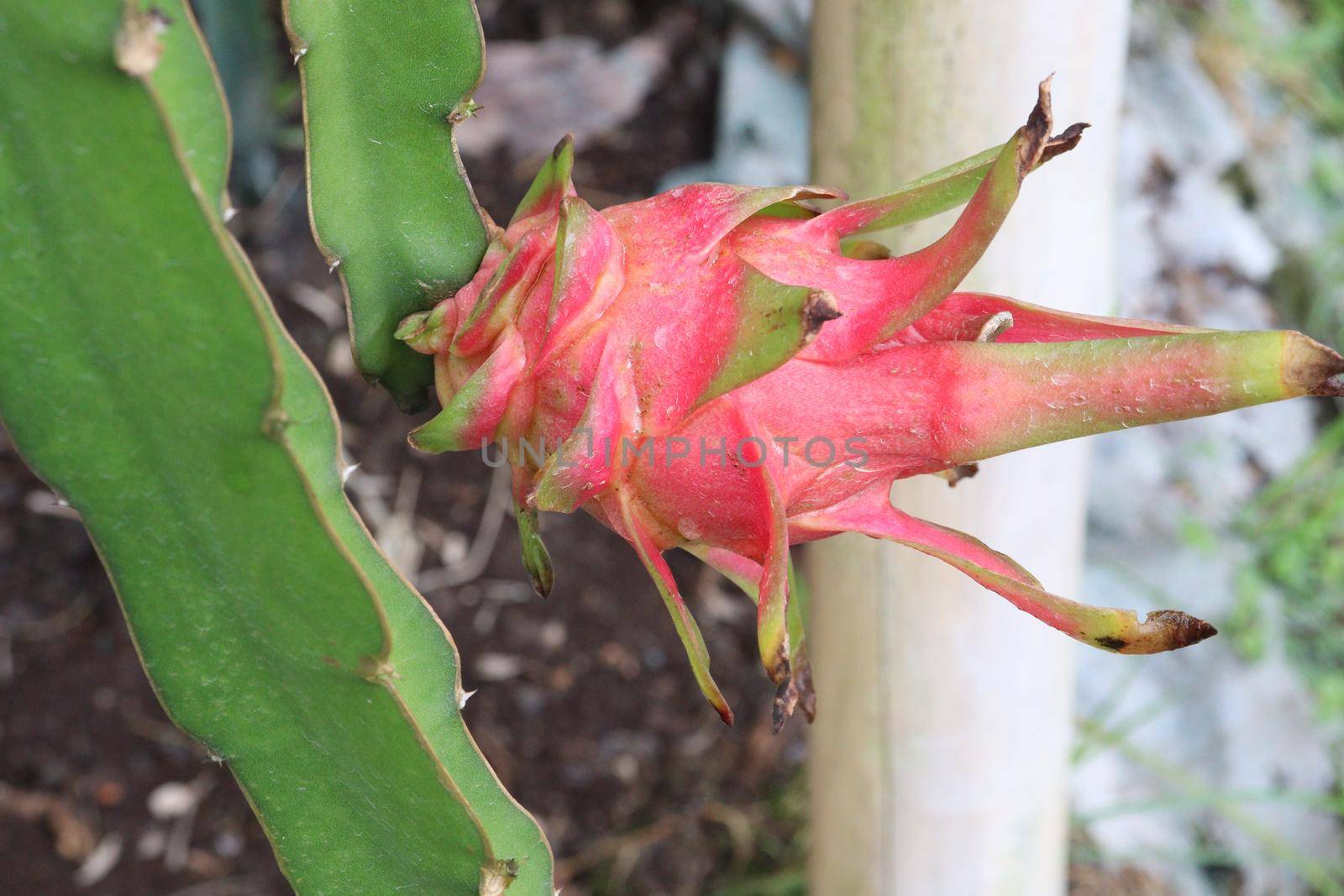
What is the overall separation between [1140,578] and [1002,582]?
4.06 feet

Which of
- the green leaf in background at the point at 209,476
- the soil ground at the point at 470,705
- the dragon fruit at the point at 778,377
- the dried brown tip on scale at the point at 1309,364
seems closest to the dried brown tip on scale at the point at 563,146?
the dragon fruit at the point at 778,377

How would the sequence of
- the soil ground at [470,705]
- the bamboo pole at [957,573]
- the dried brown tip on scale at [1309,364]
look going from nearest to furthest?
the dried brown tip on scale at [1309,364] < the bamboo pole at [957,573] < the soil ground at [470,705]

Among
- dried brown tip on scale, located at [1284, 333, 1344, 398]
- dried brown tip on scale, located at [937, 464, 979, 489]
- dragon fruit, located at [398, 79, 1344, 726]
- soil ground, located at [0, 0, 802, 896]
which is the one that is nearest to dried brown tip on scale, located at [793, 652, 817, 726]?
dragon fruit, located at [398, 79, 1344, 726]

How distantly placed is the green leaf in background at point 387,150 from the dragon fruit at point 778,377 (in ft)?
0.13

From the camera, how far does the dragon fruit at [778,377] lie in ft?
1.24

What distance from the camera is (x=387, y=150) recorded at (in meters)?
0.49

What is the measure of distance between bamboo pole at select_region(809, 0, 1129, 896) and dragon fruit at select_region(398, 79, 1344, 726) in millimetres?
240

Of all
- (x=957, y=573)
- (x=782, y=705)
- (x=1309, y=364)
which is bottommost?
(x=957, y=573)

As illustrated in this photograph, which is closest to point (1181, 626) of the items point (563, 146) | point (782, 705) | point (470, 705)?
point (782, 705)

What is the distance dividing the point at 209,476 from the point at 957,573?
0.52 meters

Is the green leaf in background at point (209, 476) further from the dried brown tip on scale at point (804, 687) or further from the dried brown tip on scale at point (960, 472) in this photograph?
the dried brown tip on scale at point (960, 472)

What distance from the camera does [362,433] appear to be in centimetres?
137

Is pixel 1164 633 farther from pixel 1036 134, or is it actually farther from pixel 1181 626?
pixel 1036 134

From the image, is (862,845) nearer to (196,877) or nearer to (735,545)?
(735,545)
